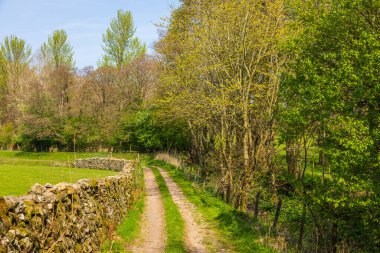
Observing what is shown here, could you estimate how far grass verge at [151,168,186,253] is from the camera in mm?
14164

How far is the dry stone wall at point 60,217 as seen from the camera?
7.12 meters

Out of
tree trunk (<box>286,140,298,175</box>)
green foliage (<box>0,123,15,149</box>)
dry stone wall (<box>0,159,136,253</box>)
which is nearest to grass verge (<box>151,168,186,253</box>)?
dry stone wall (<box>0,159,136,253</box>)

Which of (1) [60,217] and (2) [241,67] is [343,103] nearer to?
(2) [241,67]

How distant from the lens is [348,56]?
54.4 feet

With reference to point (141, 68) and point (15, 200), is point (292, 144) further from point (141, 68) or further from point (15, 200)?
point (141, 68)

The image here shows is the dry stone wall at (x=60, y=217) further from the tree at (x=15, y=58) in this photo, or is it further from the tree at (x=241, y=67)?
the tree at (x=15, y=58)

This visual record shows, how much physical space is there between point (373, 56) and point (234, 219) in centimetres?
1001

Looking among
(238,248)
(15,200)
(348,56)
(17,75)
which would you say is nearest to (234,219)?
(238,248)

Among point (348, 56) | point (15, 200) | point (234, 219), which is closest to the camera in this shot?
point (15, 200)

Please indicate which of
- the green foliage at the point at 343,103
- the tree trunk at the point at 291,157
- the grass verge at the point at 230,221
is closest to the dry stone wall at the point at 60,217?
the grass verge at the point at 230,221

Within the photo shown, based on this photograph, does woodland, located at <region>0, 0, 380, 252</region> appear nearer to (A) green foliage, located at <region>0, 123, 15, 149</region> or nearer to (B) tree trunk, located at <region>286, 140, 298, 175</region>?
(B) tree trunk, located at <region>286, 140, 298, 175</region>

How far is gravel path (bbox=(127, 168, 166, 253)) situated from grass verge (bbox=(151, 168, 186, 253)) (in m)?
0.24

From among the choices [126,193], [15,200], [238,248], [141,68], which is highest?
[141,68]

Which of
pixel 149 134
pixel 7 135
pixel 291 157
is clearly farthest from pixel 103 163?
pixel 7 135
